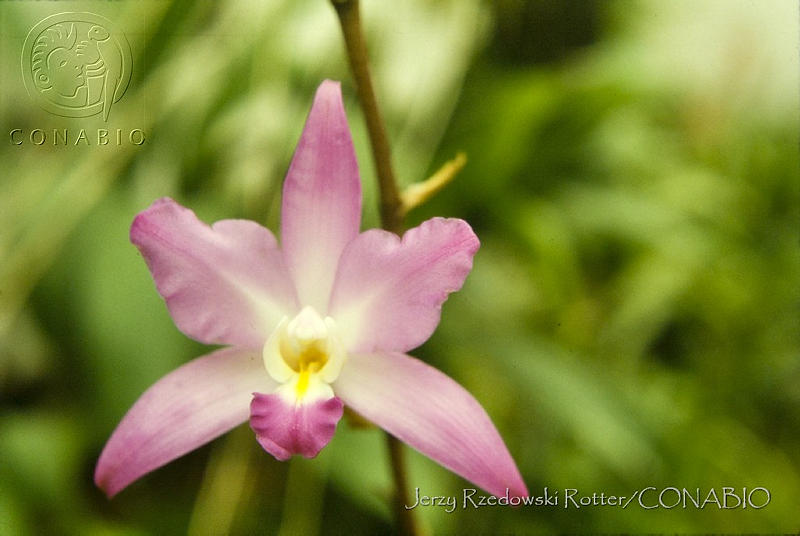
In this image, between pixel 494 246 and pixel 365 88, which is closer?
pixel 365 88

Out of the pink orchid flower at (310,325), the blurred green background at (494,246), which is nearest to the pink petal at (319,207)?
the pink orchid flower at (310,325)

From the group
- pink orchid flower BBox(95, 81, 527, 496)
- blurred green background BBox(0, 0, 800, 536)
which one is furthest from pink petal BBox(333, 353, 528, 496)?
blurred green background BBox(0, 0, 800, 536)

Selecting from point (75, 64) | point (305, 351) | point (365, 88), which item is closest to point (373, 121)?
point (365, 88)

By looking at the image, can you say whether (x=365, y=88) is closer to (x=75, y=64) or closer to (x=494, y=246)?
(x=75, y=64)

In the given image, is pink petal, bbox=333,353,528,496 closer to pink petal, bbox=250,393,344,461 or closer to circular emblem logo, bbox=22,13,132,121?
pink petal, bbox=250,393,344,461

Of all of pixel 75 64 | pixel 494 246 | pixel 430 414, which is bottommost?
pixel 494 246

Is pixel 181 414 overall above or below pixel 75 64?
below

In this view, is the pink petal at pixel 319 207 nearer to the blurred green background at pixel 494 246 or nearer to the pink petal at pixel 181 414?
the pink petal at pixel 181 414
